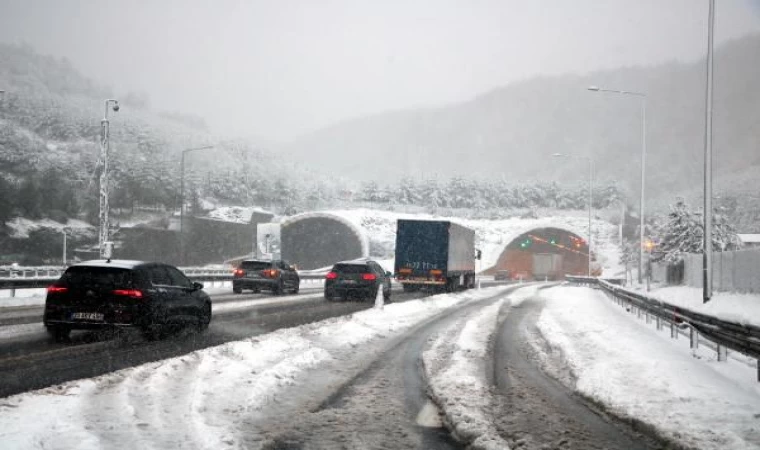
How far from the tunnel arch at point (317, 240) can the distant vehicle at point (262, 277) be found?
199 ft

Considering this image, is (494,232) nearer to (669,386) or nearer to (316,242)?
(316,242)

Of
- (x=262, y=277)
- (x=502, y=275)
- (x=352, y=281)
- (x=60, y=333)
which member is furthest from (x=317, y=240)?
(x=60, y=333)

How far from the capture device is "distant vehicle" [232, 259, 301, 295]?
29.6 meters

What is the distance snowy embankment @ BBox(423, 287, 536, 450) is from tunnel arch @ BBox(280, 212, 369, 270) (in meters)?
76.1

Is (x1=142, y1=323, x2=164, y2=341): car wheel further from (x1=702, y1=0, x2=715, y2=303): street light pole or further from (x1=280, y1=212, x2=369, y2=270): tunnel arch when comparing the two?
(x1=280, y1=212, x2=369, y2=270): tunnel arch

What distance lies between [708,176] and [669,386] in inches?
513

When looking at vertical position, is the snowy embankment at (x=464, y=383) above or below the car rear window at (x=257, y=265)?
below

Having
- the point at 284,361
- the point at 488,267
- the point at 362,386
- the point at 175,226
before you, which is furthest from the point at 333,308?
the point at 488,267

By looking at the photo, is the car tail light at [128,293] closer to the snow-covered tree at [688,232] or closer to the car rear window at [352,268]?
the car rear window at [352,268]

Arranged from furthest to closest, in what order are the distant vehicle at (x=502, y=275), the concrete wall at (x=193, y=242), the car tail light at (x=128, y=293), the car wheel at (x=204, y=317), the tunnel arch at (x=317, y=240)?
the tunnel arch at (x=317, y=240) < the distant vehicle at (x=502, y=275) < the concrete wall at (x=193, y=242) < the car wheel at (x=204, y=317) < the car tail light at (x=128, y=293)

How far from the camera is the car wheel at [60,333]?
38.1ft

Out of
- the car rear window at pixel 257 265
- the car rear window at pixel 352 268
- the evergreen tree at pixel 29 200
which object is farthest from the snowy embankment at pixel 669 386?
the evergreen tree at pixel 29 200

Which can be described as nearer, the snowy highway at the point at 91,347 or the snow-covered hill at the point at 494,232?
the snowy highway at the point at 91,347

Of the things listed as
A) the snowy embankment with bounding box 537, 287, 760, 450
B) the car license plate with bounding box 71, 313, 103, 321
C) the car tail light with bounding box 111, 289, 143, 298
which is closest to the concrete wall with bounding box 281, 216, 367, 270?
the snowy embankment with bounding box 537, 287, 760, 450
